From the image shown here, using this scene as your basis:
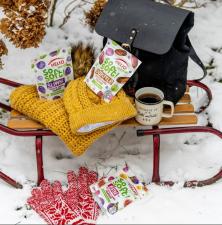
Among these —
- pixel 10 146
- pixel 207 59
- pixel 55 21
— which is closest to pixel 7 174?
pixel 10 146

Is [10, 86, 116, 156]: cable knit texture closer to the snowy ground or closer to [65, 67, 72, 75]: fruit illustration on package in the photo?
[65, 67, 72, 75]: fruit illustration on package

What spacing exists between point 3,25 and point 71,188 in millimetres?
843

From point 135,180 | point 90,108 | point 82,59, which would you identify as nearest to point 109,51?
point 82,59

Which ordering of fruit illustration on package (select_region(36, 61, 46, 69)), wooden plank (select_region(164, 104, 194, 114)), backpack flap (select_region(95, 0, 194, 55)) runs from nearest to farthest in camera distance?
backpack flap (select_region(95, 0, 194, 55)) → fruit illustration on package (select_region(36, 61, 46, 69)) → wooden plank (select_region(164, 104, 194, 114))

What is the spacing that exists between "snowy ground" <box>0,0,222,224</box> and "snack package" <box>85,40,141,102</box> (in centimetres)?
39

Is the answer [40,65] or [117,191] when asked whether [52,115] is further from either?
[117,191]

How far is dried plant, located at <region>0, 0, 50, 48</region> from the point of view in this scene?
8.07 feet

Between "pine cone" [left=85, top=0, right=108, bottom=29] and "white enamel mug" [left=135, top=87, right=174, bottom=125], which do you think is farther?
"pine cone" [left=85, top=0, right=108, bottom=29]

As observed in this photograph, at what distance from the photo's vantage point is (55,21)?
3.20 meters

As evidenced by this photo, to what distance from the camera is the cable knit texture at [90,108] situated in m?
2.21

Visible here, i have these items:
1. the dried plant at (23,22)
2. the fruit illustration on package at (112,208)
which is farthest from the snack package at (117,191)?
the dried plant at (23,22)

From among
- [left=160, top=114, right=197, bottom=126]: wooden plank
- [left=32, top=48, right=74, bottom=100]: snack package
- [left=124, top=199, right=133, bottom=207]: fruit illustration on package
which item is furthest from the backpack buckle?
[left=124, top=199, right=133, bottom=207]: fruit illustration on package

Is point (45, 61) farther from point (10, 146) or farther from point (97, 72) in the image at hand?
point (10, 146)

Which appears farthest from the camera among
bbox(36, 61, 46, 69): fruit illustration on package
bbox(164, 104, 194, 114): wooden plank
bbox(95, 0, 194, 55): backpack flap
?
bbox(164, 104, 194, 114): wooden plank
